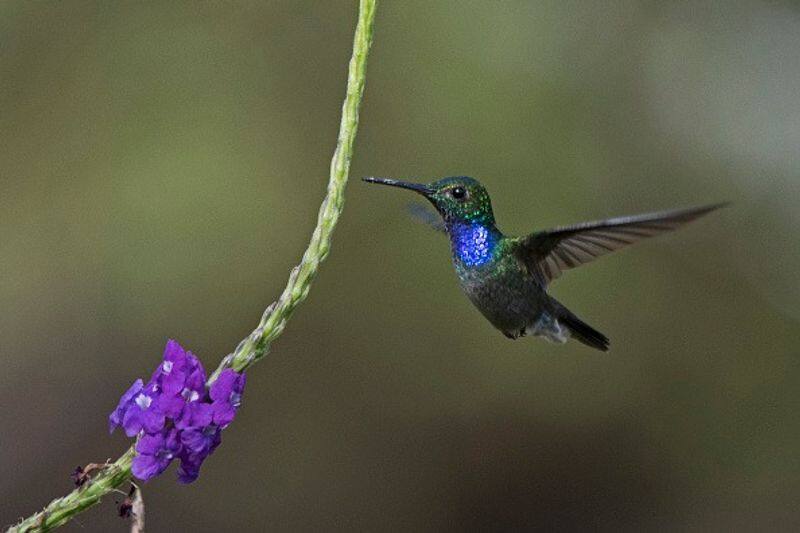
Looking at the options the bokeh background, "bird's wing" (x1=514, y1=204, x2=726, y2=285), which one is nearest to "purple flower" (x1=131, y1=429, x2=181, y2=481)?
"bird's wing" (x1=514, y1=204, x2=726, y2=285)

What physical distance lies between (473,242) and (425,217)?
0.33 m

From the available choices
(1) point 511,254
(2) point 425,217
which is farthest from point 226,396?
(2) point 425,217

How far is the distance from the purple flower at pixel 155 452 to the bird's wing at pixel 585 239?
930 millimetres

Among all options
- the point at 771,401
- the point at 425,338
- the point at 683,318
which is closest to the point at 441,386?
the point at 425,338

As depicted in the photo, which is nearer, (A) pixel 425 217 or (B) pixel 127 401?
(B) pixel 127 401

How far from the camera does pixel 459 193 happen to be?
2188 mm

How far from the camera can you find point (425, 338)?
231 inches

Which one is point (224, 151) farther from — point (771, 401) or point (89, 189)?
point (771, 401)

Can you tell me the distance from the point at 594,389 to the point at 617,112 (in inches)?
65.5

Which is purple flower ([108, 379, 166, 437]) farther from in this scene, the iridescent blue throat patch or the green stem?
the iridescent blue throat patch

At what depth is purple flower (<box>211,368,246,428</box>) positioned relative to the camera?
4.46 ft

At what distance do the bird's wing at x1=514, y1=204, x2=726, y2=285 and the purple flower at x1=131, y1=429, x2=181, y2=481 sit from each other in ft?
3.05

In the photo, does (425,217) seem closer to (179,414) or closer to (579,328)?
(579,328)

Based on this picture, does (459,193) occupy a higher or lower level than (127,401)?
higher
